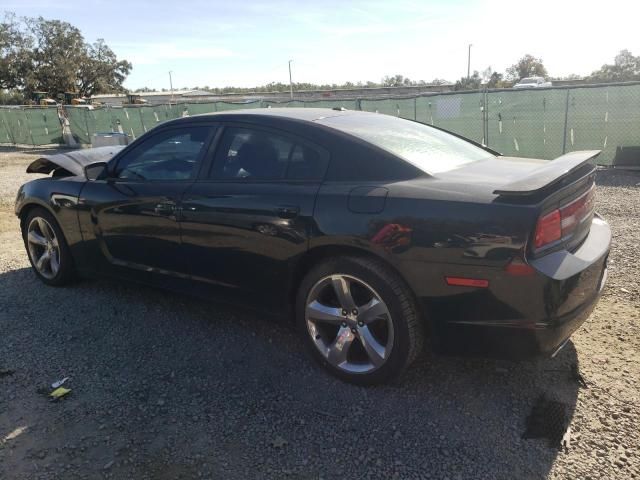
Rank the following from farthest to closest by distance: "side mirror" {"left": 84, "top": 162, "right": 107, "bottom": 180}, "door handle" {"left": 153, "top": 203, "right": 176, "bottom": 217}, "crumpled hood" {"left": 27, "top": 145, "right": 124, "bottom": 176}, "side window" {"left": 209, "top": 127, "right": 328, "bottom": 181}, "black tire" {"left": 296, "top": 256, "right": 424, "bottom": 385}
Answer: "crumpled hood" {"left": 27, "top": 145, "right": 124, "bottom": 176} → "side mirror" {"left": 84, "top": 162, "right": 107, "bottom": 180} → "door handle" {"left": 153, "top": 203, "right": 176, "bottom": 217} → "side window" {"left": 209, "top": 127, "right": 328, "bottom": 181} → "black tire" {"left": 296, "top": 256, "right": 424, "bottom": 385}

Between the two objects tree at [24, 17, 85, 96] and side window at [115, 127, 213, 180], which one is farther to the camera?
tree at [24, 17, 85, 96]

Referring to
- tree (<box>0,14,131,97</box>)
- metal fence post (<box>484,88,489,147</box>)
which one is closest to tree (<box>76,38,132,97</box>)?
tree (<box>0,14,131,97</box>)

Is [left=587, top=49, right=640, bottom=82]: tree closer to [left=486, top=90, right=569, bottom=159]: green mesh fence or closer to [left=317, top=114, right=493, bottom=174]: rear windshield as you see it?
[left=486, top=90, right=569, bottom=159]: green mesh fence

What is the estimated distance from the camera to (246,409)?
2.84 meters

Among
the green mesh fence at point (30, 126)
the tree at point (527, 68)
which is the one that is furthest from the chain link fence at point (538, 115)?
the tree at point (527, 68)

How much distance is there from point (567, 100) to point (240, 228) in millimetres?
9731

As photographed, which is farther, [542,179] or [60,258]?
[60,258]

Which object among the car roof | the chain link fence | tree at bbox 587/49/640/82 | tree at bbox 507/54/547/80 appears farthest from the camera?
tree at bbox 507/54/547/80

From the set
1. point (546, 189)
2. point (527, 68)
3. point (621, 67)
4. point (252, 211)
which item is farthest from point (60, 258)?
point (527, 68)

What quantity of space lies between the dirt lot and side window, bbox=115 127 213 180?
3.73 feet

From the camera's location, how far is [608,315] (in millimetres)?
3684

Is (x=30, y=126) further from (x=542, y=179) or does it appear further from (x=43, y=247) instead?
(x=542, y=179)

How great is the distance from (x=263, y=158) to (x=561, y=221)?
1.79 meters

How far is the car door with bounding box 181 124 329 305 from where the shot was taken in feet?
9.91
